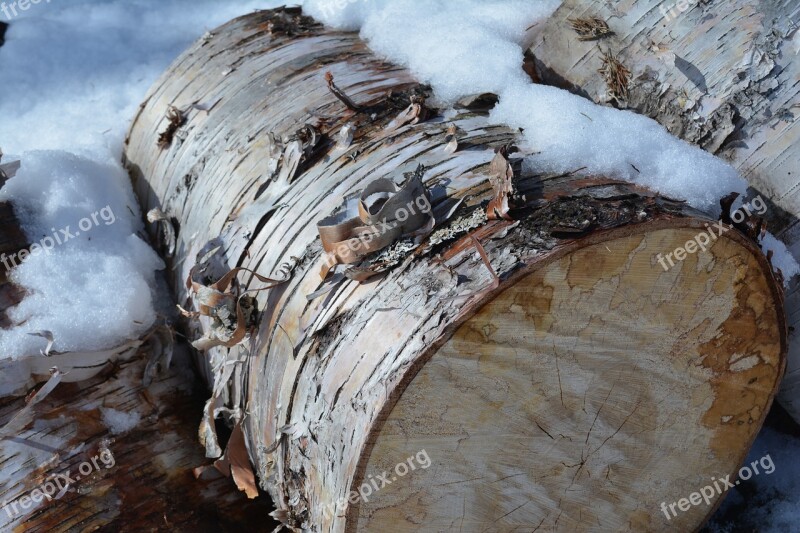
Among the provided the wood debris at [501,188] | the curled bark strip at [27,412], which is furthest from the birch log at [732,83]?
the curled bark strip at [27,412]

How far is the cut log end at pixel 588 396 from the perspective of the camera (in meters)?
1.32

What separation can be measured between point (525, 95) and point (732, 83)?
19.5 inches

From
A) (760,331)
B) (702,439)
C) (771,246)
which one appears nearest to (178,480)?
(702,439)

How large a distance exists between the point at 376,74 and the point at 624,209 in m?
0.99

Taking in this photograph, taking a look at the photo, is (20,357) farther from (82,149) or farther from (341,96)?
(341,96)

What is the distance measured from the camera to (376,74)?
208 cm

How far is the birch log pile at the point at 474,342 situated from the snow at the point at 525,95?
0.08 m

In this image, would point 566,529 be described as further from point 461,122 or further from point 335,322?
point 461,122
